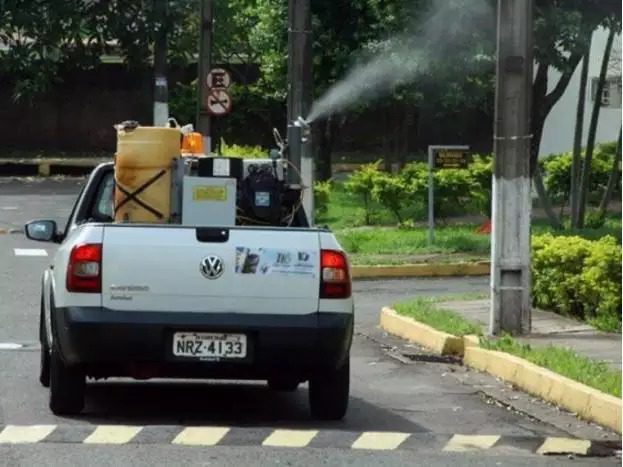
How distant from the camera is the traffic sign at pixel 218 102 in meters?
28.1

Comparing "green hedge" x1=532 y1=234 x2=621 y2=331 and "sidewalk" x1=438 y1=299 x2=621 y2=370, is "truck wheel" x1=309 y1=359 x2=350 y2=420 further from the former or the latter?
"green hedge" x1=532 y1=234 x2=621 y2=331

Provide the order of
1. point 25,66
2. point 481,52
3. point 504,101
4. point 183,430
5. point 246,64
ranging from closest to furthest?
1. point 183,430
2. point 504,101
3. point 481,52
4. point 25,66
5. point 246,64

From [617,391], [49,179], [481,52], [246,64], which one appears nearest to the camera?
[617,391]

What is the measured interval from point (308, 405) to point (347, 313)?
150 centimetres

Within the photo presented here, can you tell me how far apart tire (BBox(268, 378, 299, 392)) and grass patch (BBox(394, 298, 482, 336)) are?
110 inches

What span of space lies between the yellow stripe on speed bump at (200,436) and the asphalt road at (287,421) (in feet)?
0.10

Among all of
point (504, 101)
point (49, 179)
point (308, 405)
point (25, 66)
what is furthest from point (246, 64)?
point (308, 405)

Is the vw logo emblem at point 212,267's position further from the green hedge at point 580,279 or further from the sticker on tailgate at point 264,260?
the green hedge at point 580,279

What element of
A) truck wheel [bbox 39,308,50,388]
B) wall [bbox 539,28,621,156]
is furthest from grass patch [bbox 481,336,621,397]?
wall [bbox 539,28,621,156]

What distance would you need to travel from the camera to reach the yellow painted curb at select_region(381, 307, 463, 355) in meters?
14.0

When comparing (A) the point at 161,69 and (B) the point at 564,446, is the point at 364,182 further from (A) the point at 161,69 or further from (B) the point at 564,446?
(B) the point at 564,446

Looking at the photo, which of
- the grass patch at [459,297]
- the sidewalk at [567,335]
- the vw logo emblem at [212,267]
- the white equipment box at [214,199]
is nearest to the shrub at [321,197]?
the grass patch at [459,297]

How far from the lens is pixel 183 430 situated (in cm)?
943

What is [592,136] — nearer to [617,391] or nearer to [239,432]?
[617,391]
